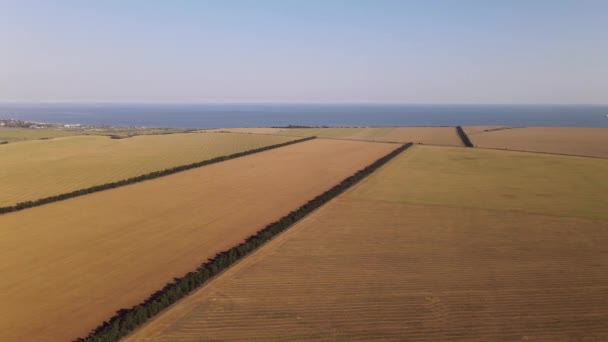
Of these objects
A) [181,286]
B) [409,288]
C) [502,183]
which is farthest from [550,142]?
[181,286]

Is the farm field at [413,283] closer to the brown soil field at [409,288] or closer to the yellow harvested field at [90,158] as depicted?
the brown soil field at [409,288]

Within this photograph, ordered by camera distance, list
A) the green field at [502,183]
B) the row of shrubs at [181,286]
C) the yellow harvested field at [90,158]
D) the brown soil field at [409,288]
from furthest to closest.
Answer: the yellow harvested field at [90,158] < the green field at [502,183] < the brown soil field at [409,288] < the row of shrubs at [181,286]

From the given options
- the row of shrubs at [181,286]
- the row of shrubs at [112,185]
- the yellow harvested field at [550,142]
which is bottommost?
the row of shrubs at [181,286]

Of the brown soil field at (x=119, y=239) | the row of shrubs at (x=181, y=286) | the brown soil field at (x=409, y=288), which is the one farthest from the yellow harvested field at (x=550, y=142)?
the row of shrubs at (x=181, y=286)

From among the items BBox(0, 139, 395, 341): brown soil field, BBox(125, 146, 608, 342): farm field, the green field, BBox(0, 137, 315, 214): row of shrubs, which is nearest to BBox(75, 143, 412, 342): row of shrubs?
BBox(125, 146, 608, 342): farm field

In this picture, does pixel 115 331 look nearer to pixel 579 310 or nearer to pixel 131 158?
pixel 579 310

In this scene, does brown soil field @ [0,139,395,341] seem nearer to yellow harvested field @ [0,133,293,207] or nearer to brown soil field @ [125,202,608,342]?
brown soil field @ [125,202,608,342]

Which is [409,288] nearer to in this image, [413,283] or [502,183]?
[413,283]

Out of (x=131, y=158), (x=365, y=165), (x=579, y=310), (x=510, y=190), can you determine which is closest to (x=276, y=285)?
(x=579, y=310)
